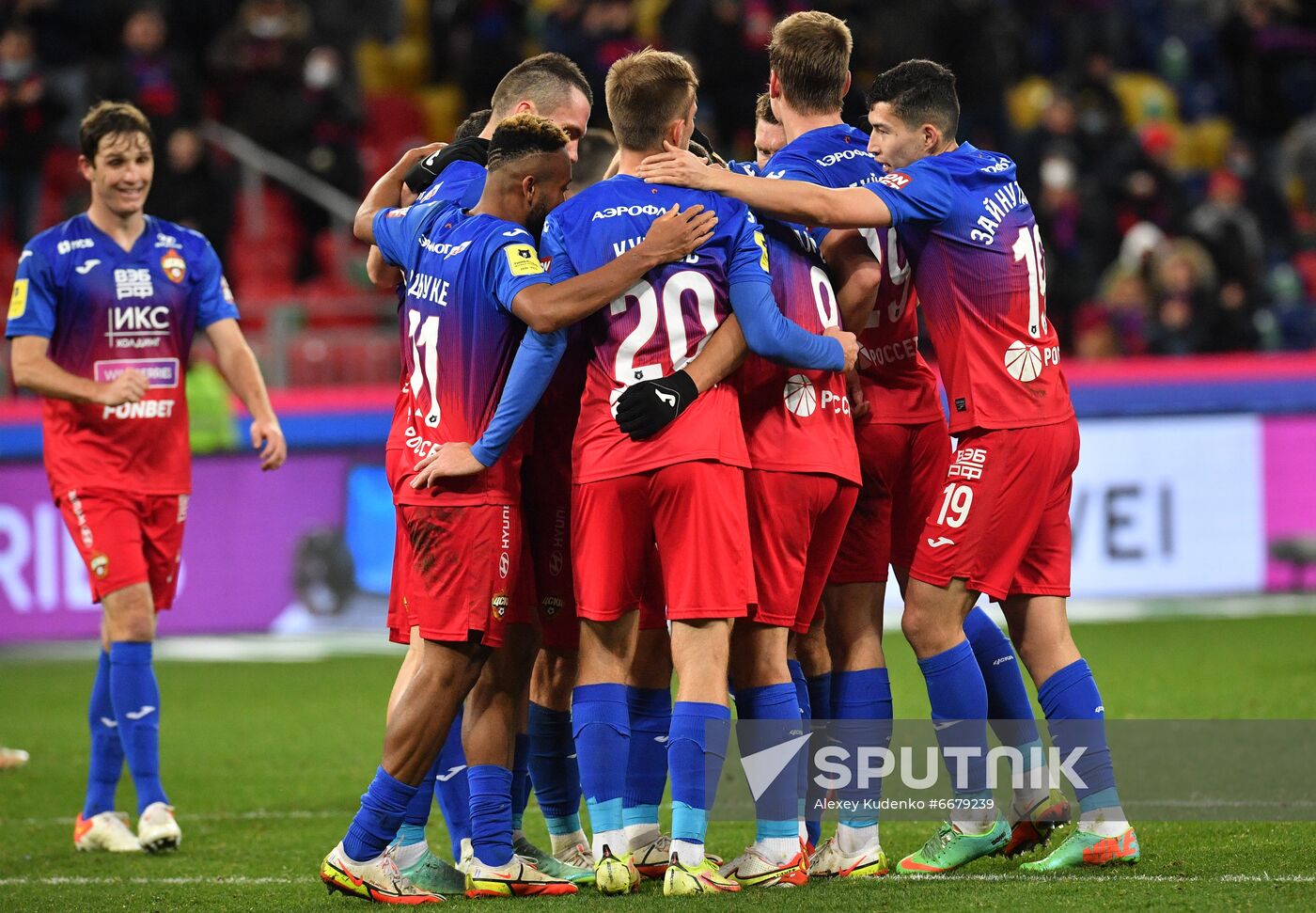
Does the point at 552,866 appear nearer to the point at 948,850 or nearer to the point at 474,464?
the point at 948,850

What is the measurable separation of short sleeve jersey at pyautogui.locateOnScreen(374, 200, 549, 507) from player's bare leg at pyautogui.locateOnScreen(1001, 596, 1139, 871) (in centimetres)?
185

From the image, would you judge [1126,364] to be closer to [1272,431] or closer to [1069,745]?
[1272,431]

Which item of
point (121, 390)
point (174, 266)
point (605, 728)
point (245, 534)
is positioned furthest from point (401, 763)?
point (245, 534)

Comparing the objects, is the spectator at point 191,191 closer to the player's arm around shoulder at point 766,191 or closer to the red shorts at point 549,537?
the red shorts at point 549,537

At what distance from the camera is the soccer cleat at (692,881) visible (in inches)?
209

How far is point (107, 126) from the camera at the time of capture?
749 cm

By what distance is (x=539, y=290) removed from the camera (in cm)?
552

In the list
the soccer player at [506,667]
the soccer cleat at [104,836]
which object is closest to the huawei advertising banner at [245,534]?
the soccer cleat at [104,836]

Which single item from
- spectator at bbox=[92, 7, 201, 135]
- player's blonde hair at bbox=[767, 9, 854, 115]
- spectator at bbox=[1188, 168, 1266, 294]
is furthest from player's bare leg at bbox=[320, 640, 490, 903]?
spectator at bbox=[92, 7, 201, 135]

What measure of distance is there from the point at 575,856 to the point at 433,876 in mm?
506

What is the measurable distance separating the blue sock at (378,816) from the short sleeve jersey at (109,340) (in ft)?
8.39

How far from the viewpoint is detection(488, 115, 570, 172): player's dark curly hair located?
18.7ft

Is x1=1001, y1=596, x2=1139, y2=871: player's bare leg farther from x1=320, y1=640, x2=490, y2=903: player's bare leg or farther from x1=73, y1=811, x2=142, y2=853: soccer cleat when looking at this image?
x1=73, y1=811, x2=142, y2=853: soccer cleat

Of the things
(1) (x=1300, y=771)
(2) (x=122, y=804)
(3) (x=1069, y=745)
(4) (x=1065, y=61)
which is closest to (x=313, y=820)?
(2) (x=122, y=804)
